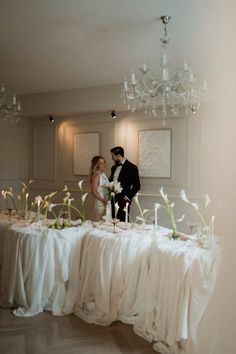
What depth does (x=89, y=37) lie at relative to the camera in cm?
298

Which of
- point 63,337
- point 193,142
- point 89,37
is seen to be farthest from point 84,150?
point 63,337

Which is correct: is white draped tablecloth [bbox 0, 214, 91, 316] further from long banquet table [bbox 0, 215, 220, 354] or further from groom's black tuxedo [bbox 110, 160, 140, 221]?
groom's black tuxedo [bbox 110, 160, 140, 221]

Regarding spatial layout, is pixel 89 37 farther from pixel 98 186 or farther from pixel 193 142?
pixel 193 142

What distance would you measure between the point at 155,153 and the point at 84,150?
1.38 metres

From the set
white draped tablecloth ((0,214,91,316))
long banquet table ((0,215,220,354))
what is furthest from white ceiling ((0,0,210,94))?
white draped tablecloth ((0,214,91,316))

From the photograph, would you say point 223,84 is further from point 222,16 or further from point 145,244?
point 145,244

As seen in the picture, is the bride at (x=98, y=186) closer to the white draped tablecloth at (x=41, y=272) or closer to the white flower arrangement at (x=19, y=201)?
the white flower arrangement at (x=19, y=201)

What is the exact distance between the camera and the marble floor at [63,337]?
2.16m

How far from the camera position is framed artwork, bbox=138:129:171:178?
473 centimetres

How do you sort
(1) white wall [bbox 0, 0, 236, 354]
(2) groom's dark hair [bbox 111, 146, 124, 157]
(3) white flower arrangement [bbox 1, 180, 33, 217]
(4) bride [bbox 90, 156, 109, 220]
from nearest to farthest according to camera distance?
(1) white wall [bbox 0, 0, 236, 354], (3) white flower arrangement [bbox 1, 180, 33, 217], (4) bride [bbox 90, 156, 109, 220], (2) groom's dark hair [bbox 111, 146, 124, 157]

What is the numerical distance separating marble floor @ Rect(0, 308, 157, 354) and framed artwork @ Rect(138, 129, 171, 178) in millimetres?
2693

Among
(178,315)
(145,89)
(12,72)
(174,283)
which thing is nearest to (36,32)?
(145,89)

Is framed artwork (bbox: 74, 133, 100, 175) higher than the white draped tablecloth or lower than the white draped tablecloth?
higher

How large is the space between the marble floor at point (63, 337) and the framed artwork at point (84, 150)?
3150 mm
